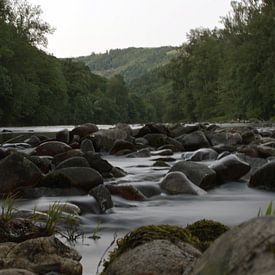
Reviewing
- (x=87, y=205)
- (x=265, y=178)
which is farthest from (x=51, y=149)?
(x=87, y=205)

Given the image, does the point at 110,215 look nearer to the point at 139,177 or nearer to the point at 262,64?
the point at 139,177

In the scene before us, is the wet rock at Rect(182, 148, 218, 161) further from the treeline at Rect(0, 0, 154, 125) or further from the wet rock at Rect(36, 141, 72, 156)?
the treeline at Rect(0, 0, 154, 125)

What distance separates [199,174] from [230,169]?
94cm

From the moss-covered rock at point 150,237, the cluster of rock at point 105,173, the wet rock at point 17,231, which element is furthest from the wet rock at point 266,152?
the moss-covered rock at point 150,237

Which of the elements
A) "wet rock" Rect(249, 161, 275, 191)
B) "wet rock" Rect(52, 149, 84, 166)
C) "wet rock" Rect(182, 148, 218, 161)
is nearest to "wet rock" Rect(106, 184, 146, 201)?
"wet rock" Rect(249, 161, 275, 191)

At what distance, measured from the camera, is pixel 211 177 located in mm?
8336

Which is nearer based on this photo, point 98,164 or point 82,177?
point 82,177

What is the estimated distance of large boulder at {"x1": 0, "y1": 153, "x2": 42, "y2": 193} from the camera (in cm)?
698

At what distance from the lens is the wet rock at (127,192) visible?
271 inches

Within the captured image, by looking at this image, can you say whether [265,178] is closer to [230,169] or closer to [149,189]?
[230,169]

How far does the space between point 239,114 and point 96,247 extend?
56912 mm

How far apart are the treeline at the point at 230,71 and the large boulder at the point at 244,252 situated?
4969 cm

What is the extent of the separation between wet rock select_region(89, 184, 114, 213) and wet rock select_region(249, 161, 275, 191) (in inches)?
117

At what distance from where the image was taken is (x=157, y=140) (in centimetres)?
1628
